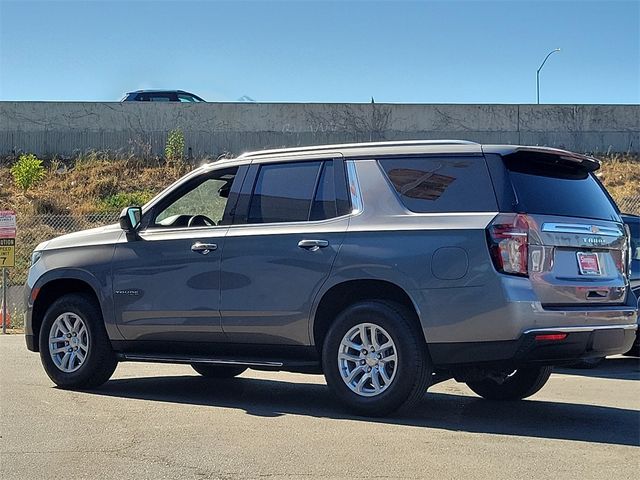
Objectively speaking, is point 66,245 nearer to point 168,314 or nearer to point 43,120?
point 168,314

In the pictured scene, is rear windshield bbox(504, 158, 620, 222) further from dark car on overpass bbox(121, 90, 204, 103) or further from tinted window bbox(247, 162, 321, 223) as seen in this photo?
dark car on overpass bbox(121, 90, 204, 103)

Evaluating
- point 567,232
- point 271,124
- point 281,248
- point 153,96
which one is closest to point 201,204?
point 281,248

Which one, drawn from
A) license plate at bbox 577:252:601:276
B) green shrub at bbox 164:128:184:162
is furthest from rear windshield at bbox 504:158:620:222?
green shrub at bbox 164:128:184:162

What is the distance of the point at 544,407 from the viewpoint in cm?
796

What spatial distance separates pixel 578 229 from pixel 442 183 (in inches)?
41.1

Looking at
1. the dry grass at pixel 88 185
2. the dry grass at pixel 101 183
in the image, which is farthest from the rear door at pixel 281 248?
the dry grass at pixel 88 185

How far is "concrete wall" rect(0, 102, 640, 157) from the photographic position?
105ft

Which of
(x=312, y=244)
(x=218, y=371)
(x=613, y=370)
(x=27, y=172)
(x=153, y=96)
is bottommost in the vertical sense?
(x=613, y=370)

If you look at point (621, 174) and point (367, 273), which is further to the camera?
point (621, 174)

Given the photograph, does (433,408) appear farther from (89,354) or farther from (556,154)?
(89,354)

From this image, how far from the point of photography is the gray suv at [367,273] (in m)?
6.54

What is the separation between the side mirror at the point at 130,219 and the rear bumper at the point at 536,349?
3.12 m

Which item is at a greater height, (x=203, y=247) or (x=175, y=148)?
(x=175, y=148)

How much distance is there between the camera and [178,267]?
8.02 metres
